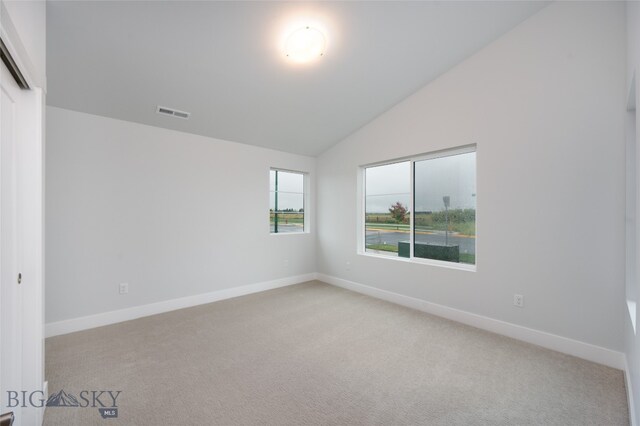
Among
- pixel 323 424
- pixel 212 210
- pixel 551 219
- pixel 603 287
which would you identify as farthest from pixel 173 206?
pixel 603 287

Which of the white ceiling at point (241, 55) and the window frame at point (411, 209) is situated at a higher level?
the white ceiling at point (241, 55)

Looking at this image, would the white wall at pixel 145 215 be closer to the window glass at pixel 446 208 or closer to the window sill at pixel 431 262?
the window sill at pixel 431 262

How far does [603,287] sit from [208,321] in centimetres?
407

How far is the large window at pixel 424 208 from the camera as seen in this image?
351 centimetres

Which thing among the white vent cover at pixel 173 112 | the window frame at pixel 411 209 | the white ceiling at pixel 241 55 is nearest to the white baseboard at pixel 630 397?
the window frame at pixel 411 209

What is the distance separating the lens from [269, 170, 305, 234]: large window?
5039 millimetres

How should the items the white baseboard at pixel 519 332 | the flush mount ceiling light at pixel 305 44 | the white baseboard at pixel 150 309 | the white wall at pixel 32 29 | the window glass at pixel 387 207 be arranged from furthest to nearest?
the window glass at pixel 387 207 → the white baseboard at pixel 150 309 → the flush mount ceiling light at pixel 305 44 → the white baseboard at pixel 519 332 → the white wall at pixel 32 29

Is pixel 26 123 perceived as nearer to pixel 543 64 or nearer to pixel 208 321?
pixel 208 321

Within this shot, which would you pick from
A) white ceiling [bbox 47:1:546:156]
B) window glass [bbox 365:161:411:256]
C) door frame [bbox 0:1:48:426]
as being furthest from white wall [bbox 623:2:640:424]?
door frame [bbox 0:1:48:426]

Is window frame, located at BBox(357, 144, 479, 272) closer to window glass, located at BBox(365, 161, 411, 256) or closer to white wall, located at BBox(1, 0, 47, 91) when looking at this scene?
window glass, located at BBox(365, 161, 411, 256)

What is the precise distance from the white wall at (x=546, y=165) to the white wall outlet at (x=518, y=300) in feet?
0.15

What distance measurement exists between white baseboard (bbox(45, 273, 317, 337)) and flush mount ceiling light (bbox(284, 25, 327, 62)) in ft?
11.1

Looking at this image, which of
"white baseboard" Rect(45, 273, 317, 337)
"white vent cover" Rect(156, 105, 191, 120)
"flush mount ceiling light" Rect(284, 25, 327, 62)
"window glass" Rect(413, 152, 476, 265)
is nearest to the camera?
"flush mount ceiling light" Rect(284, 25, 327, 62)

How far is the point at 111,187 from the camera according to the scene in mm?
3357
